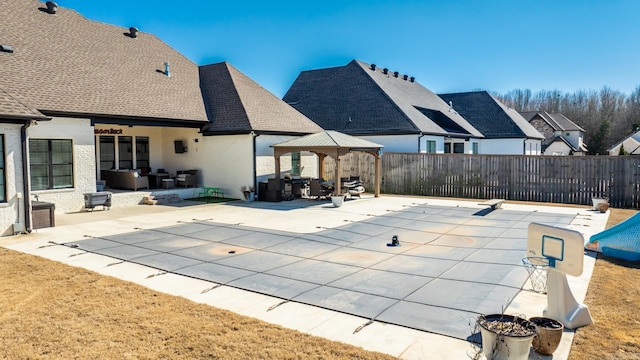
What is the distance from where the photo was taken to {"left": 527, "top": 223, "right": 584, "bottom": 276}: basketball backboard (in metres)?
4.80

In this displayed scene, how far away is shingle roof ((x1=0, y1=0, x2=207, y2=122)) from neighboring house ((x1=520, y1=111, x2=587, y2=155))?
45.1 meters

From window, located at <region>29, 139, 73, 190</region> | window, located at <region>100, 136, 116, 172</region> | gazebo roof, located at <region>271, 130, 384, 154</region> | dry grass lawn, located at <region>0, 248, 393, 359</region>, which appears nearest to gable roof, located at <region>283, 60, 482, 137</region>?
gazebo roof, located at <region>271, 130, 384, 154</region>

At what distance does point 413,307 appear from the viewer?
5.84 meters

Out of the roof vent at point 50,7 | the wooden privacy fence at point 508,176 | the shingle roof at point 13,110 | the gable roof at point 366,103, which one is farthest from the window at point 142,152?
the gable roof at point 366,103

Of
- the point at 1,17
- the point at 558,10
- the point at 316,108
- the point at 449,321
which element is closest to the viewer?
the point at 449,321

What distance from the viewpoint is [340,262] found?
324 inches

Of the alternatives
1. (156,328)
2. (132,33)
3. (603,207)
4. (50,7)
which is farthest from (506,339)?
(132,33)

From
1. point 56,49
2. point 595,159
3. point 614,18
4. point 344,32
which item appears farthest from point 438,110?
point 56,49

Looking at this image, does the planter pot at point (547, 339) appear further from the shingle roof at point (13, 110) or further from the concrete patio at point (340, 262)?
the shingle roof at point (13, 110)

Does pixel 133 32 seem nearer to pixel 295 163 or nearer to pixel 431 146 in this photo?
pixel 295 163

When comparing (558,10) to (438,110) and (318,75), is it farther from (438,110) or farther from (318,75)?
(318,75)

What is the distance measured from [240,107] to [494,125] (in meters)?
22.8

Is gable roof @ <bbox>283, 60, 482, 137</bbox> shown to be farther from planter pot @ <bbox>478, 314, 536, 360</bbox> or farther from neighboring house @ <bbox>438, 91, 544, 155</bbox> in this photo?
planter pot @ <bbox>478, 314, 536, 360</bbox>

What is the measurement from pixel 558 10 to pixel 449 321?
18.2 metres
